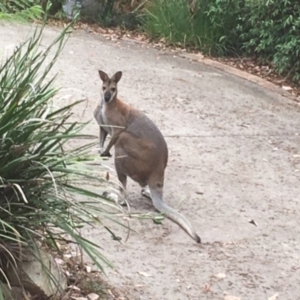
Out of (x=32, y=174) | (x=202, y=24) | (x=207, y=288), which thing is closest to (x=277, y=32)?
(x=202, y=24)

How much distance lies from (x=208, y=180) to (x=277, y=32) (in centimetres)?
487

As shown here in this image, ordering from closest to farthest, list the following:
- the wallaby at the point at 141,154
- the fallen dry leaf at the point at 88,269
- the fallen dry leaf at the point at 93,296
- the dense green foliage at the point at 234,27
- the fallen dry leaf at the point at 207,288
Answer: the fallen dry leaf at the point at 93,296 → the fallen dry leaf at the point at 88,269 → the fallen dry leaf at the point at 207,288 → the wallaby at the point at 141,154 → the dense green foliage at the point at 234,27

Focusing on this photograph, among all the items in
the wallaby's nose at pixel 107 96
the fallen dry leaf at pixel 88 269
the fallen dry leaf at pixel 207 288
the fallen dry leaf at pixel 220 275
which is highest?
the wallaby's nose at pixel 107 96

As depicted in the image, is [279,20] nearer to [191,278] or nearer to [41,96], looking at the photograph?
[191,278]

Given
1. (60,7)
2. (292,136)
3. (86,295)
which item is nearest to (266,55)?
(292,136)

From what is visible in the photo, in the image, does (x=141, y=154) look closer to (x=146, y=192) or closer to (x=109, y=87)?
(x=146, y=192)

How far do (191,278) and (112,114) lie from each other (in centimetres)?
177

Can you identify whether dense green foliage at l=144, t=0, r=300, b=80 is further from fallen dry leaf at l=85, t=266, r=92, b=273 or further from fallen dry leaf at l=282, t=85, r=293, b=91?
fallen dry leaf at l=85, t=266, r=92, b=273

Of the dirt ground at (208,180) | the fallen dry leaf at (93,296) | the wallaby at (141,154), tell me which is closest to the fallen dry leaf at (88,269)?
the dirt ground at (208,180)

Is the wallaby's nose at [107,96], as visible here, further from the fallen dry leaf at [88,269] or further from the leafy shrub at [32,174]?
the leafy shrub at [32,174]

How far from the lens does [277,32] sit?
11.1m

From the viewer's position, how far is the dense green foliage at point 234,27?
10828 millimetres

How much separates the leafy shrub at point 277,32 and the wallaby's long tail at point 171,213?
206 inches

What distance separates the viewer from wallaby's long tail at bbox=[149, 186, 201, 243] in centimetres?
557
